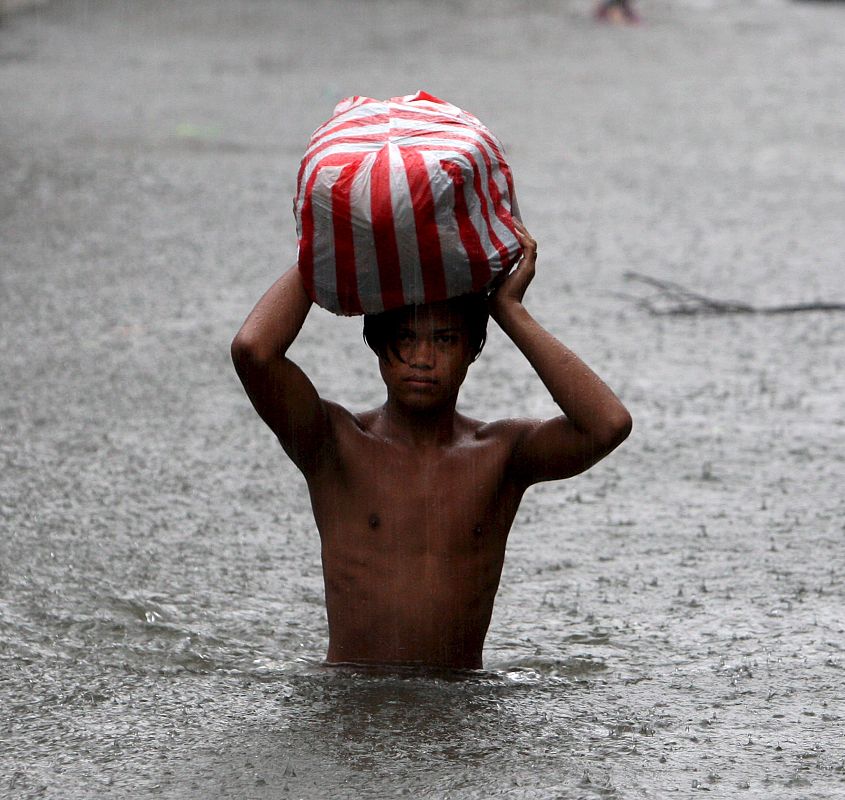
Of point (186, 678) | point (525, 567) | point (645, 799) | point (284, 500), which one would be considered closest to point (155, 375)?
point (284, 500)

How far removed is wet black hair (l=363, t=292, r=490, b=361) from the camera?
2650 mm

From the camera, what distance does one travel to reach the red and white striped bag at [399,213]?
2.50 m

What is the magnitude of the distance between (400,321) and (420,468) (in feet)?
0.91

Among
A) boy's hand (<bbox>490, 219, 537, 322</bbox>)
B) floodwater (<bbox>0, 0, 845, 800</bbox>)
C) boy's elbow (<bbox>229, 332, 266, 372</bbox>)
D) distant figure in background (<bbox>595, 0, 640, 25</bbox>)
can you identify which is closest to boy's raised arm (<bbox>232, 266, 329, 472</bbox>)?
boy's elbow (<bbox>229, 332, 266, 372</bbox>)

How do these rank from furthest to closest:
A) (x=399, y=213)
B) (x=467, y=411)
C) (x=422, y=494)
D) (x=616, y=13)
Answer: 1. (x=616, y=13)
2. (x=467, y=411)
3. (x=422, y=494)
4. (x=399, y=213)

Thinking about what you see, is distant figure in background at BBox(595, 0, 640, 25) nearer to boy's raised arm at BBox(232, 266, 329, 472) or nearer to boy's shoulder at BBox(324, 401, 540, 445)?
boy's shoulder at BBox(324, 401, 540, 445)

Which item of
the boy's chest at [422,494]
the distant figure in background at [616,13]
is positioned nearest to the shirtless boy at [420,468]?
the boy's chest at [422,494]

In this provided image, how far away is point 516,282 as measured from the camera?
8.62 ft

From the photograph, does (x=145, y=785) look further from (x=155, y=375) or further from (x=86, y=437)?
(x=155, y=375)

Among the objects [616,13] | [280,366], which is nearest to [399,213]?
[280,366]

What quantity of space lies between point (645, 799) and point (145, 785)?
774 mm

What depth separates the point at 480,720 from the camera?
106 inches

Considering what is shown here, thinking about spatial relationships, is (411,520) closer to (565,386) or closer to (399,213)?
(565,386)

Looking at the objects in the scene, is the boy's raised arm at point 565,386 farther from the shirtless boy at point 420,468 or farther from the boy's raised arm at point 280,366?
the boy's raised arm at point 280,366
